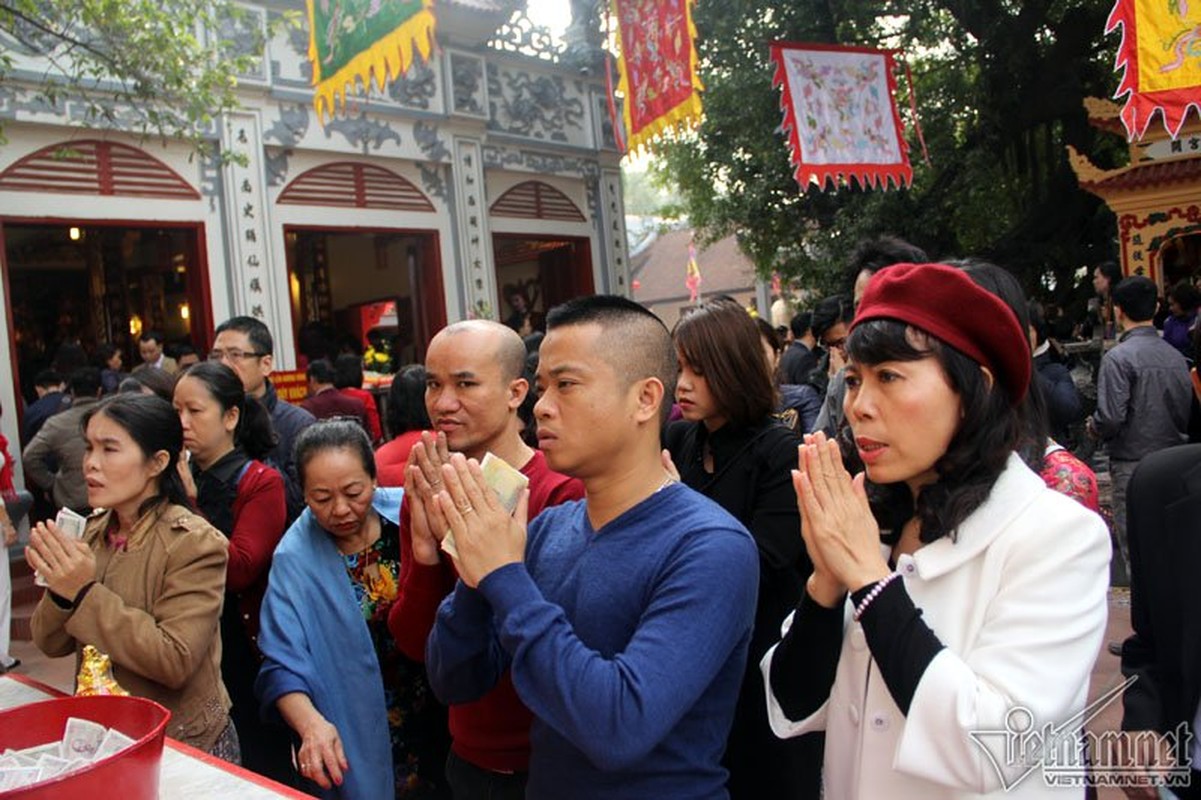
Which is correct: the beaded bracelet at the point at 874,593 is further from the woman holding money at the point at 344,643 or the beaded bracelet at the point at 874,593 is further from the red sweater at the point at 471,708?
the woman holding money at the point at 344,643

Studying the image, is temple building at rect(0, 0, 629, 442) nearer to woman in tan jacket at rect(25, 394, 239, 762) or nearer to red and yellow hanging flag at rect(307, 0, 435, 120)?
red and yellow hanging flag at rect(307, 0, 435, 120)

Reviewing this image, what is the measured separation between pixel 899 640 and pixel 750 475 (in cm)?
127

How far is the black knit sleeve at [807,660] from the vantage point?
167cm

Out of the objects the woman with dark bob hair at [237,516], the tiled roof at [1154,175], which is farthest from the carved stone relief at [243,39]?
the tiled roof at [1154,175]

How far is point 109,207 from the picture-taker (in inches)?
318

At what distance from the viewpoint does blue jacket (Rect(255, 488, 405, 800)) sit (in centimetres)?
255

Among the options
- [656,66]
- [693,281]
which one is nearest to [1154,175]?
[656,66]

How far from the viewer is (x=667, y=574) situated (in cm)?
163

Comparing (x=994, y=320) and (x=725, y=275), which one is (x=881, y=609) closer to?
(x=994, y=320)

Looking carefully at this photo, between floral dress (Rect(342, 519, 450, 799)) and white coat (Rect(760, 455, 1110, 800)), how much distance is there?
1556 mm

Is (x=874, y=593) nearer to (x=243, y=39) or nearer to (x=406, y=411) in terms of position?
(x=406, y=411)

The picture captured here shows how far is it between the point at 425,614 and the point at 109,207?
7358 millimetres

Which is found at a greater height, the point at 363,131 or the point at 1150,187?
the point at 363,131

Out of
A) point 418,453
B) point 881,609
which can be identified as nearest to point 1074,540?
point 881,609
